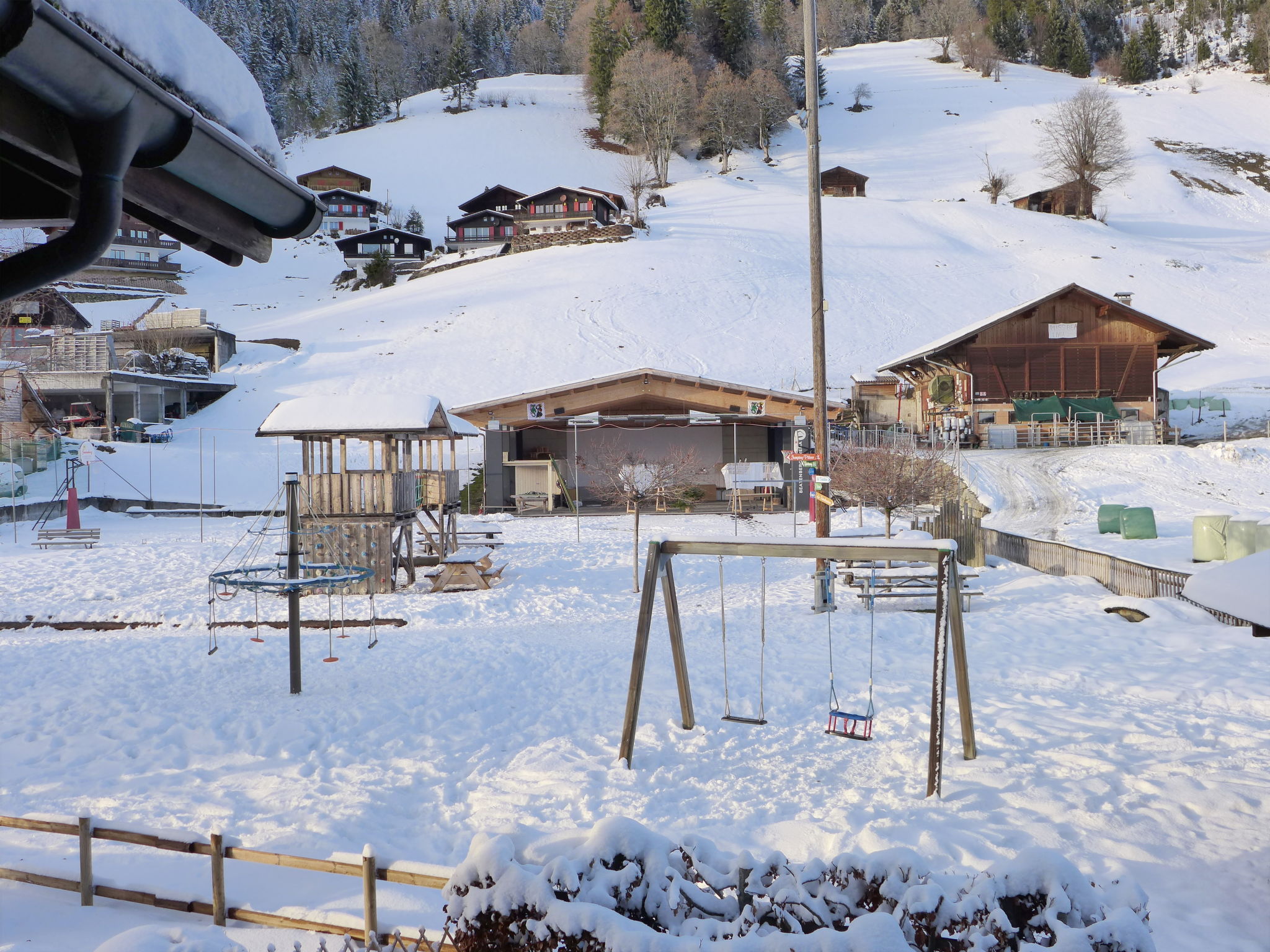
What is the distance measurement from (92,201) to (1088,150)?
80.3 m

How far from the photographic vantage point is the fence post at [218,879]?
4.41 metres

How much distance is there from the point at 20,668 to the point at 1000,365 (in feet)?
117

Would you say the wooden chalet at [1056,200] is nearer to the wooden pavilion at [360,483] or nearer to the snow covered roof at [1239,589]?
the wooden pavilion at [360,483]

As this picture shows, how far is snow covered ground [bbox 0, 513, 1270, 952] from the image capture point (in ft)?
18.3

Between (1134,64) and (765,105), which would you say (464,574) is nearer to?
(765,105)

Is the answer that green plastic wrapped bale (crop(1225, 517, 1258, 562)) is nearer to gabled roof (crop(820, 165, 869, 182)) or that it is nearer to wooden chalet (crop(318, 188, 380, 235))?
gabled roof (crop(820, 165, 869, 182))

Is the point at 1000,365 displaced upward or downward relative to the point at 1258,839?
upward

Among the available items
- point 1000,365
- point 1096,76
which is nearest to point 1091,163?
point 1000,365

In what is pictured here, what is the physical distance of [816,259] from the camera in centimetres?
1316

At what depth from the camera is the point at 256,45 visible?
107m

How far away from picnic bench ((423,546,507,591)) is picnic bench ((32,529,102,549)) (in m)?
9.02

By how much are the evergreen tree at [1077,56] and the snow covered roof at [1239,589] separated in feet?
405

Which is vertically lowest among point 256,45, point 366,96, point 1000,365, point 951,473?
point 951,473

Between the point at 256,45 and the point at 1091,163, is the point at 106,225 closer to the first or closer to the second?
the point at 1091,163
